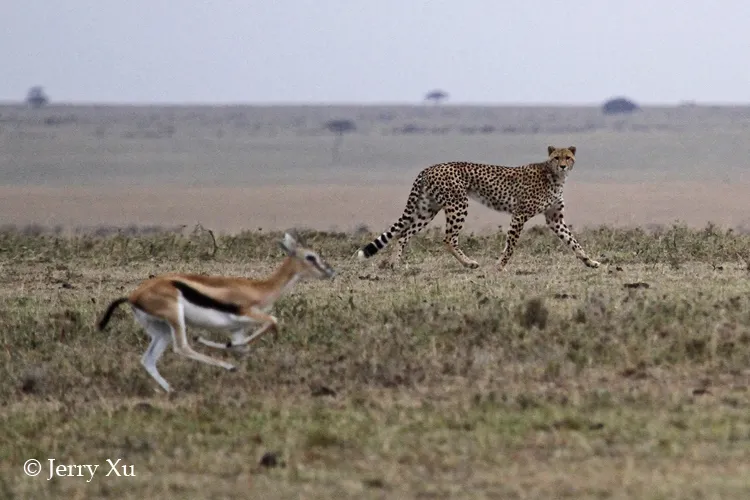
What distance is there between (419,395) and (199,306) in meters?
1.31

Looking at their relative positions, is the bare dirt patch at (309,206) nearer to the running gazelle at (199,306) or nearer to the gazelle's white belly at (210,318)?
the running gazelle at (199,306)

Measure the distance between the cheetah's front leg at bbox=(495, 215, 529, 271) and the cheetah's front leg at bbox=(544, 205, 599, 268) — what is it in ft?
0.79

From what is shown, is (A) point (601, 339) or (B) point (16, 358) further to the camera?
(B) point (16, 358)

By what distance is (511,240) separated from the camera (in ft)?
43.4

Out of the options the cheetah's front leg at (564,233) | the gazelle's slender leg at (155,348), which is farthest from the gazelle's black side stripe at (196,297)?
the cheetah's front leg at (564,233)

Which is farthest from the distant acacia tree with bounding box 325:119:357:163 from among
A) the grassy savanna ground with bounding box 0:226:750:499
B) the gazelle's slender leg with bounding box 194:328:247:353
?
the gazelle's slender leg with bounding box 194:328:247:353

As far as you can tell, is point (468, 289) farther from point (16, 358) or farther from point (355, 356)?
point (16, 358)

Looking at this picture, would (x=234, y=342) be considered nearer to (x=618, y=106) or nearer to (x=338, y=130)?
(x=338, y=130)

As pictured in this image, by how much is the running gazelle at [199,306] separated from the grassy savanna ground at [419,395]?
0.80ft

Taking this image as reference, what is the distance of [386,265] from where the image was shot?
44.3 ft

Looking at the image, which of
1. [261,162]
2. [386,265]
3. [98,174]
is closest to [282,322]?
[386,265]

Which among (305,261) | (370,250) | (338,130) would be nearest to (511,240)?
(370,250)

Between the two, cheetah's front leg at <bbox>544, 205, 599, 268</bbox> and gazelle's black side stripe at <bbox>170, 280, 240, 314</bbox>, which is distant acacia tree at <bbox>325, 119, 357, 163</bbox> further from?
gazelle's black side stripe at <bbox>170, 280, 240, 314</bbox>

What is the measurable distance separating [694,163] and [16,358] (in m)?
35.6
